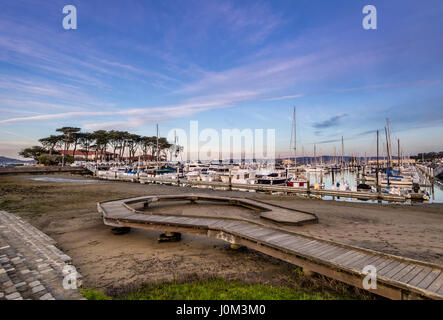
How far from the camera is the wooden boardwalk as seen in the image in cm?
362

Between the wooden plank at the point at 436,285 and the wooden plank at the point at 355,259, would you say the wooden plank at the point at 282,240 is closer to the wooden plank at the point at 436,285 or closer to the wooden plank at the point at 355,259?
the wooden plank at the point at 355,259

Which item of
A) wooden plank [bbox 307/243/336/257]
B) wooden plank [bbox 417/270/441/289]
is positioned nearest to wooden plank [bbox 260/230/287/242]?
wooden plank [bbox 307/243/336/257]

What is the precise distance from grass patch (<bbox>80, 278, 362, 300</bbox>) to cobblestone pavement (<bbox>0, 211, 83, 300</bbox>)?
23.0 inches

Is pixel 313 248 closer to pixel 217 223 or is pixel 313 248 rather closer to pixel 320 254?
pixel 320 254

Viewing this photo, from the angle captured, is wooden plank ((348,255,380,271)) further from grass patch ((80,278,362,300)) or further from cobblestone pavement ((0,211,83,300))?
cobblestone pavement ((0,211,83,300))

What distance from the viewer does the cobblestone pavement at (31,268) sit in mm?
3854

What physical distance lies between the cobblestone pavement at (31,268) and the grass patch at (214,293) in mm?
585

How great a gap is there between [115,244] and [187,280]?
151 inches

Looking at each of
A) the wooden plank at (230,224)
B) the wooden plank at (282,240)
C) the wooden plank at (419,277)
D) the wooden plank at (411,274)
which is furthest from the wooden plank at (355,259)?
the wooden plank at (230,224)

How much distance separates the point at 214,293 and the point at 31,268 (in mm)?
4165

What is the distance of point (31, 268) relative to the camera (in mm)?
4824

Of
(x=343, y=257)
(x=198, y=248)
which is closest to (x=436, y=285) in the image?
(x=343, y=257)
